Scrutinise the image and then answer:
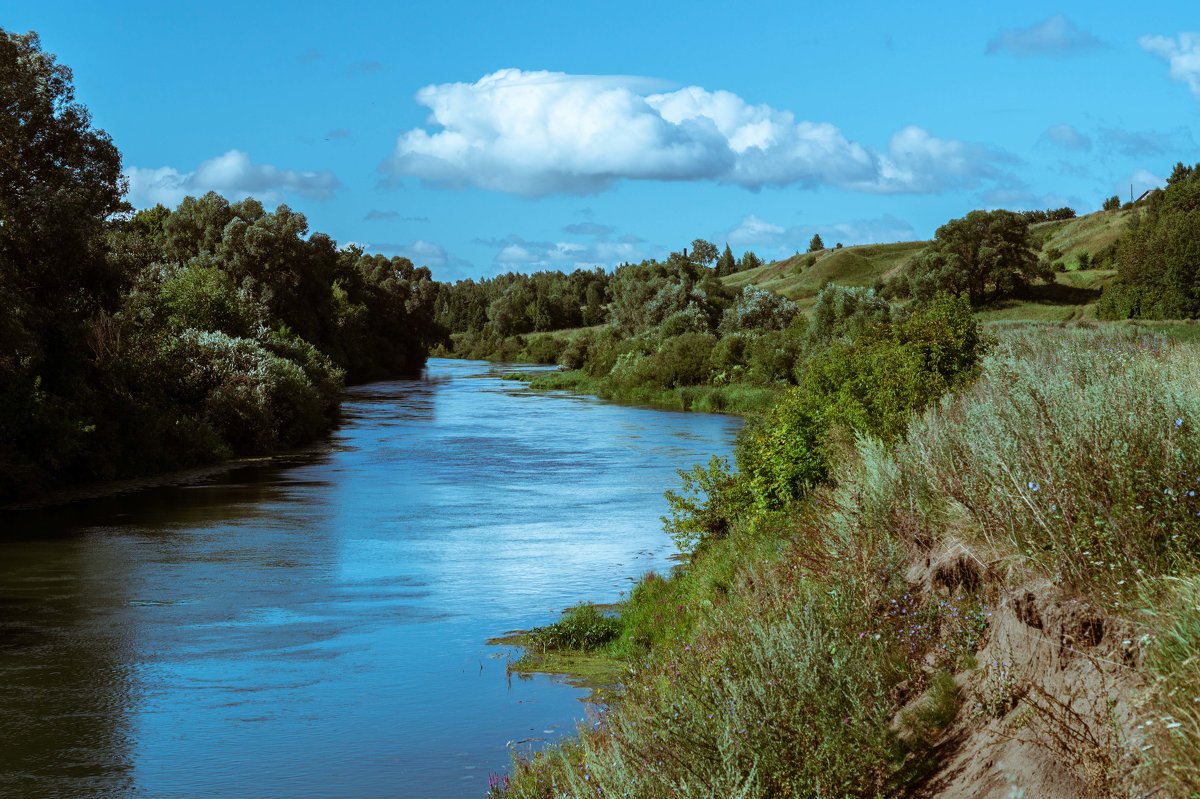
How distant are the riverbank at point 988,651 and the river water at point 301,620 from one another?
11.3ft

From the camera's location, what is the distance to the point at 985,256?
8369 cm

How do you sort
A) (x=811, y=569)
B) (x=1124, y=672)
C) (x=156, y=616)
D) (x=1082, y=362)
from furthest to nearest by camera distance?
1. (x=156, y=616)
2. (x=1082, y=362)
3. (x=811, y=569)
4. (x=1124, y=672)

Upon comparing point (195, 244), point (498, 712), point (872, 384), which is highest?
point (195, 244)

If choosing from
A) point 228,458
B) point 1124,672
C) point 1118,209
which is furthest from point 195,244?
point 1118,209

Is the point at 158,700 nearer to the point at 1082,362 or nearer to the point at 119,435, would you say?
the point at 1082,362

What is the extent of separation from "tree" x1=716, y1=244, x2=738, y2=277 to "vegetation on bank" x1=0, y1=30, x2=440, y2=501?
129 meters

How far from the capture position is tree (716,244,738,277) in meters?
176

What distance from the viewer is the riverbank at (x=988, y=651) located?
5.55 meters

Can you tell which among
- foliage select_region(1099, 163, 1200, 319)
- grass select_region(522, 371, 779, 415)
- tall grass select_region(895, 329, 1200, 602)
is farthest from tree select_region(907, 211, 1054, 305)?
tall grass select_region(895, 329, 1200, 602)

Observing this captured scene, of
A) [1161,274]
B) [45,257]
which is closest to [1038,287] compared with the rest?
[1161,274]

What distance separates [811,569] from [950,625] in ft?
7.84

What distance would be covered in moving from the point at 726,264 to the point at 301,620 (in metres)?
165

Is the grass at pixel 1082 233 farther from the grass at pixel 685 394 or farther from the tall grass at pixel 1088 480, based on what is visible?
the tall grass at pixel 1088 480

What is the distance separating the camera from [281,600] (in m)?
17.4
